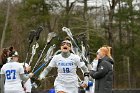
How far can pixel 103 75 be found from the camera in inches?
411

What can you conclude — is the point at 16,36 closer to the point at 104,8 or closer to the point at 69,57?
the point at 104,8

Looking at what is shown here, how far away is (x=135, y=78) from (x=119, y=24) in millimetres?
5159

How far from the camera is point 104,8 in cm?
4209

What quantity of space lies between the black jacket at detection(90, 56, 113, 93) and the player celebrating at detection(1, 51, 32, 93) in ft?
5.31

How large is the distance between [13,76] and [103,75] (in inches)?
79.9

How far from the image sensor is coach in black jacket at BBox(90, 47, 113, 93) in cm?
1034

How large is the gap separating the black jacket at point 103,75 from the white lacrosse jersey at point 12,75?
168 cm

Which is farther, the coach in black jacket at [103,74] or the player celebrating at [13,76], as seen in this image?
the coach in black jacket at [103,74]

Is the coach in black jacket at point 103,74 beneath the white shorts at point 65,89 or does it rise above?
above

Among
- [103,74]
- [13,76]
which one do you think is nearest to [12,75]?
[13,76]

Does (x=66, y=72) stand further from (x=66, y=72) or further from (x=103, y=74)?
(x=103, y=74)

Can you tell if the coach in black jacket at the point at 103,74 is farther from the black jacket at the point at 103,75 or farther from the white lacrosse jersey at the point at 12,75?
the white lacrosse jersey at the point at 12,75

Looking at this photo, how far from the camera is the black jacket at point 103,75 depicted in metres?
10.3

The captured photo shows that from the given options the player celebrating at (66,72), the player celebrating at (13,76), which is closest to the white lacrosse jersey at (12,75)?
the player celebrating at (13,76)
